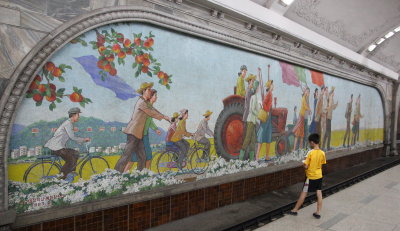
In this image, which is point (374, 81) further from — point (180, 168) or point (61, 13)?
point (61, 13)

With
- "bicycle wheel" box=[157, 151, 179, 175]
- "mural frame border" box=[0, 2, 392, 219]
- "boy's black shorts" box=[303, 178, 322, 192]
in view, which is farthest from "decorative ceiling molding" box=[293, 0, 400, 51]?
"bicycle wheel" box=[157, 151, 179, 175]

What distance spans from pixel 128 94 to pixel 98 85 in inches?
16.6

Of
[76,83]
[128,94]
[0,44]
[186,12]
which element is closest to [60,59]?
Answer: [76,83]

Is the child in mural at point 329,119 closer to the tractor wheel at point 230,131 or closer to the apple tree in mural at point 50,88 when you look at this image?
the tractor wheel at point 230,131

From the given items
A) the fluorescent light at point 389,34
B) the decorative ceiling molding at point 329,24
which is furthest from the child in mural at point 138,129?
the fluorescent light at point 389,34

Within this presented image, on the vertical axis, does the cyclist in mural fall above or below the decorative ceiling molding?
below

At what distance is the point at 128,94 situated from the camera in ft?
12.4

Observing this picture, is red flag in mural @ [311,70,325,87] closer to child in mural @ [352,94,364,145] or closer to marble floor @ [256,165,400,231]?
marble floor @ [256,165,400,231]

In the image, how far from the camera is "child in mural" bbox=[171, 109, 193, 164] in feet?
14.4

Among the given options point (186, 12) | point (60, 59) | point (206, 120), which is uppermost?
point (186, 12)

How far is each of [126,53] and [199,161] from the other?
2.06 m

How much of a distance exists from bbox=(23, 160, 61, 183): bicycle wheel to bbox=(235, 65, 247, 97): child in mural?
3.31m

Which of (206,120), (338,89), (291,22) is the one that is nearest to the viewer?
(206,120)

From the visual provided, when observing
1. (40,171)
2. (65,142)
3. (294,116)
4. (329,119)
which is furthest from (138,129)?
(329,119)
